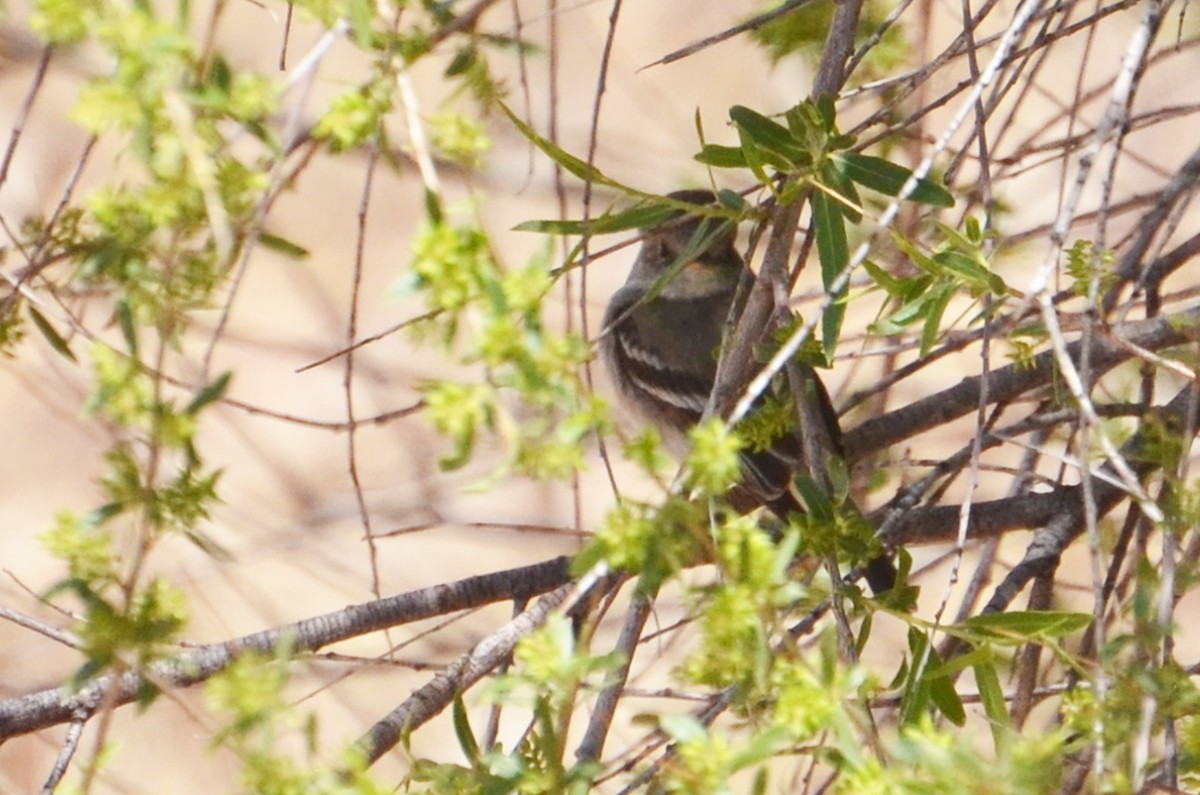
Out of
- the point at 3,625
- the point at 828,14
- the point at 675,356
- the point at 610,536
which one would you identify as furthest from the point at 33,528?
the point at 610,536

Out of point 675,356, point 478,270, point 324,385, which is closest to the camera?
point 478,270

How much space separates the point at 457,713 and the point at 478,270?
88 centimetres

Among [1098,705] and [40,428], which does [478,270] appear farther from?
[40,428]

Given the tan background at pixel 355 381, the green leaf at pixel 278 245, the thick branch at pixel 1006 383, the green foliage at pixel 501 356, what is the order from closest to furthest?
the green foliage at pixel 501 356, the green leaf at pixel 278 245, the thick branch at pixel 1006 383, the tan background at pixel 355 381

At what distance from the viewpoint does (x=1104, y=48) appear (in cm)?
619

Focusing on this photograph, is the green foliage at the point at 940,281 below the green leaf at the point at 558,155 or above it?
below

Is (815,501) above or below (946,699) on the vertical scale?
above

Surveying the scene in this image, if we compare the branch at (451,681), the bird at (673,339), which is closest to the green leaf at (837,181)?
the branch at (451,681)

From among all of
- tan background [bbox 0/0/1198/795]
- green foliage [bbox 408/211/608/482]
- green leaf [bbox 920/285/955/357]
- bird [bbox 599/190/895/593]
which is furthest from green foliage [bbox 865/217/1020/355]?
tan background [bbox 0/0/1198/795]

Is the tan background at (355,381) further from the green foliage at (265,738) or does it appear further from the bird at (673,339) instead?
the green foliage at (265,738)

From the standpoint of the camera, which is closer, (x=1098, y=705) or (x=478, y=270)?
(x=478, y=270)

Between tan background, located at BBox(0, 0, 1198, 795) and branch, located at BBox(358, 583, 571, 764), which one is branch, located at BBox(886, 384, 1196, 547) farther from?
tan background, located at BBox(0, 0, 1198, 795)

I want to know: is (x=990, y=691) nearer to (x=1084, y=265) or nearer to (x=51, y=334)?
(x=1084, y=265)

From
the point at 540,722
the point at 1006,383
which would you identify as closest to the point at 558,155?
the point at 540,722
